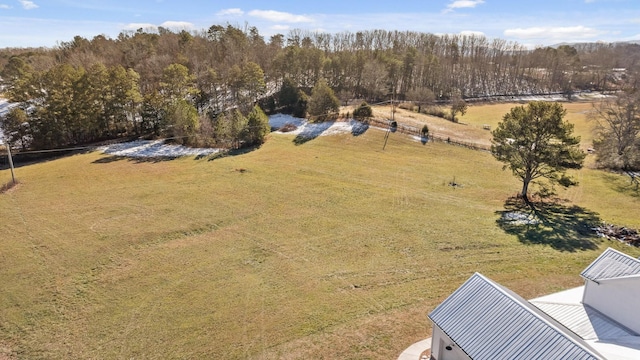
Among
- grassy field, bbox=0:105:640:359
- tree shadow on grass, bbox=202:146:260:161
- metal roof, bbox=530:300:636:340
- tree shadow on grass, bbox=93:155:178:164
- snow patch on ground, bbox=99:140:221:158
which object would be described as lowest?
grassy field, bbox=0:105:640:359

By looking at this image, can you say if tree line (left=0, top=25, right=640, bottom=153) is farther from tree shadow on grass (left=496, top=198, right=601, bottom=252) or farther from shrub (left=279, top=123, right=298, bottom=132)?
tree shadow on grass (left=496, top=198, right=601, bottom=252)

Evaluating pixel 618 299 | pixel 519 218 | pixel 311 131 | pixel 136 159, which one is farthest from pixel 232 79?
pixel 618 299

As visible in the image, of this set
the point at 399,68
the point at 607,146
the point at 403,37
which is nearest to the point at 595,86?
the point at 403,37

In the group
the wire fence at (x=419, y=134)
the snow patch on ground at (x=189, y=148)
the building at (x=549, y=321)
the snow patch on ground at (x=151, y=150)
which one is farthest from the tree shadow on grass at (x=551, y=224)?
the snow patch on ground at (x=151, y=150)

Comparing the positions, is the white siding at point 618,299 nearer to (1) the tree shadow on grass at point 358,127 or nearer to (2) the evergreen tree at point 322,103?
(1) the tree shadow on grass at point 358,127

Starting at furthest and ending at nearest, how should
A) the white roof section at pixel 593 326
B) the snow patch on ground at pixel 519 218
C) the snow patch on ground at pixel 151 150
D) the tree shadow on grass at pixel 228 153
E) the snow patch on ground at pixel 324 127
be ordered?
the snow patch on ground at pixel 324 127
the snow patch on ground at pixel 151 150
the tree shadow on grass at pixel 228 153
the snow patch on ground at pixel 519 218
the white roof section at pixel 593 326

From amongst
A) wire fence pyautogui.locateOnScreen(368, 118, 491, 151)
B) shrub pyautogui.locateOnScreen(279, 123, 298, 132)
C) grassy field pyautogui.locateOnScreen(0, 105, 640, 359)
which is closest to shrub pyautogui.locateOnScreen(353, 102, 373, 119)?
wire fence pyautogui.locateOnScreen(368, 118, 491, 151)

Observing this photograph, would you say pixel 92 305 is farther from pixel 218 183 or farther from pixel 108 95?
pixel 108 95
